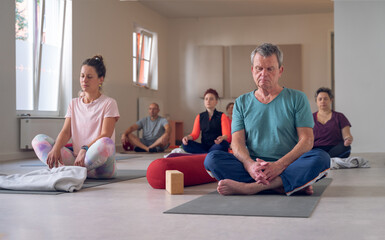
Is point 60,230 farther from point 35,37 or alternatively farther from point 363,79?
point 363,79

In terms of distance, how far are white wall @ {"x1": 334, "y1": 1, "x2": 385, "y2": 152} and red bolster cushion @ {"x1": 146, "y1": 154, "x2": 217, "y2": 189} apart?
5.11 metres

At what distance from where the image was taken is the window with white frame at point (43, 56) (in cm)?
690

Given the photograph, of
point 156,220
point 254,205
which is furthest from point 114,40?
point 156,220

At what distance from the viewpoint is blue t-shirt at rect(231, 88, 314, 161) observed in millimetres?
2914

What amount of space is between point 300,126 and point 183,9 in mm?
8636

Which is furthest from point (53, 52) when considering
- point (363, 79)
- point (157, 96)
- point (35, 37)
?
point (363, 79)

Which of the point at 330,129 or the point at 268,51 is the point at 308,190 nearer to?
the point at 268,51

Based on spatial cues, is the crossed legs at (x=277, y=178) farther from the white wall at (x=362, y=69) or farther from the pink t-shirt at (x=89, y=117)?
the white wall at (x=362, y=69)

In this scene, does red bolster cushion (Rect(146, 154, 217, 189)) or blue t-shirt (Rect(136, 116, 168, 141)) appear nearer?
red bolster cushion (Rect(146, 154, 217, 189))

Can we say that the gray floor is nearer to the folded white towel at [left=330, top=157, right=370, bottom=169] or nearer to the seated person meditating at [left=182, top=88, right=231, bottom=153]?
the folded white towel at [left=330, top=157, right=370, bottom=169]

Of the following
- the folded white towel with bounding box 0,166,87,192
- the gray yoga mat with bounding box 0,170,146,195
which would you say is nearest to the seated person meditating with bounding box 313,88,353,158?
the gray yoga mat with bounding box 0,170,146,195

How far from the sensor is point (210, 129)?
5.50 meters

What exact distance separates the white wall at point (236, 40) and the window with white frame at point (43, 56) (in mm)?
4629

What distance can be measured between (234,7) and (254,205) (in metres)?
8.88
